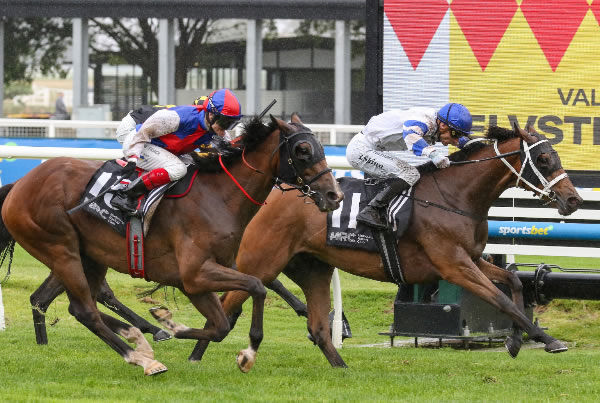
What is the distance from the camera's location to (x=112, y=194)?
22.3ft

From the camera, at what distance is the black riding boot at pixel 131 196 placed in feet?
21.8

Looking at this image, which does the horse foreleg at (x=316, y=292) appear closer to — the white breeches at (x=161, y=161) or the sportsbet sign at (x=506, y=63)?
the white breeches at (x=161, y=161)

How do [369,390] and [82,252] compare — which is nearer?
[369,390]

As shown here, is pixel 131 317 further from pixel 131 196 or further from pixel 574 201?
pixel 574 201

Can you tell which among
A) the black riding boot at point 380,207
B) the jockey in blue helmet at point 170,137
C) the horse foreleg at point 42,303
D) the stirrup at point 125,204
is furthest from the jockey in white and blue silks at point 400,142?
the horse foreleg at point 42,303

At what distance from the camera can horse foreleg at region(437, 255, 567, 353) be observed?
22.2ft

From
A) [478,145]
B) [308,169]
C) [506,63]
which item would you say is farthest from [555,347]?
[506,63]

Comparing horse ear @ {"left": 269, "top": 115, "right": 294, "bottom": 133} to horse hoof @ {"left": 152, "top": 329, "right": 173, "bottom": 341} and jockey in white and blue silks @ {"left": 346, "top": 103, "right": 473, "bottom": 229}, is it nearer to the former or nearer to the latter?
jockey in white and blue silks @ {"left": 346, "top": 103, "right": 473, "bottom": 229}

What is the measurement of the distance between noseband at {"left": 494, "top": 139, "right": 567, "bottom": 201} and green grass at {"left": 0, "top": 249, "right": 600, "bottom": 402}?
3.77 feet

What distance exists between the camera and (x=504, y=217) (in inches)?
348

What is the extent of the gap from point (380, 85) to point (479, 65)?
771mm

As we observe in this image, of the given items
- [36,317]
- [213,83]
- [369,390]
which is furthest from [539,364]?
[213,83]

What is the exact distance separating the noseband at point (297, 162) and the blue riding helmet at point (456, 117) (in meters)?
1.21

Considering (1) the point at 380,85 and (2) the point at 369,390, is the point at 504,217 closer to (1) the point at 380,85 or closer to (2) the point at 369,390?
(1) the point at 380,85
